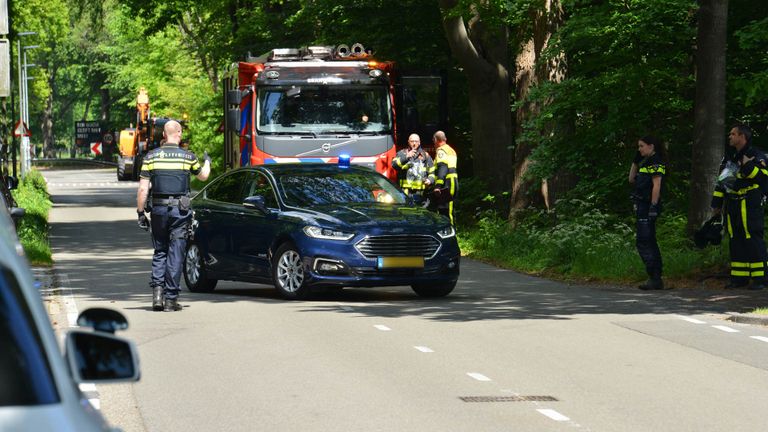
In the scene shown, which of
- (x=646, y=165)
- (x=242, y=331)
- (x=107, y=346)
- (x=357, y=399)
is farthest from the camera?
(x=646, y=165)

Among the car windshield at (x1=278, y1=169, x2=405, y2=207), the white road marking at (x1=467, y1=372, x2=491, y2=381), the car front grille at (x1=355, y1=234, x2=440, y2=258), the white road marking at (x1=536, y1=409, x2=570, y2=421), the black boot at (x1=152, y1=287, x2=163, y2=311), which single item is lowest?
the white road marking at (x1=536, y1=409, x2=570, y2=421)

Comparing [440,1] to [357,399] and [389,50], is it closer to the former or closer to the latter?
[389,50]

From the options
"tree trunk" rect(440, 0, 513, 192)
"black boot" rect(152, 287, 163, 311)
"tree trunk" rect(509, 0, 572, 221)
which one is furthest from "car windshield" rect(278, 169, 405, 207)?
"tree trunk" rect(440, 0, 513, 192)

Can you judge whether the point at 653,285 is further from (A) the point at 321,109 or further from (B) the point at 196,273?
(A) the point at 321,109

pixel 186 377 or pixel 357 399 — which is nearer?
pixel 357 399

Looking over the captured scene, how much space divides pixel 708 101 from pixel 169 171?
7333mm

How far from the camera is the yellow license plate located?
15.7 meters

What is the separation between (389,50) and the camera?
108 feet

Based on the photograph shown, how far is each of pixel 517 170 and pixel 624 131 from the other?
15.9 ft

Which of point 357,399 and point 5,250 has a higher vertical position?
point 5,250

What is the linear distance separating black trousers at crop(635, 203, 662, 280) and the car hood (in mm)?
2328

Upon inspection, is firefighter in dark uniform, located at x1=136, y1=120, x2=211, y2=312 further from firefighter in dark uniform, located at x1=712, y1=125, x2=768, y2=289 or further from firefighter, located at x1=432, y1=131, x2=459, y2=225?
firefighter, located at x1=432, y1=131, x2=459, y2=225

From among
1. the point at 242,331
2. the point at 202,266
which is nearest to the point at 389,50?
the point at 202,266

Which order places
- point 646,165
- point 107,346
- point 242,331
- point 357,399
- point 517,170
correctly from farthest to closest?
point 517,170 → point 646,165 → point 242,331 → point 357,399 → point 107,346
